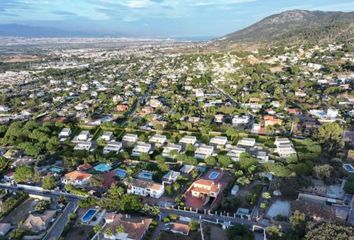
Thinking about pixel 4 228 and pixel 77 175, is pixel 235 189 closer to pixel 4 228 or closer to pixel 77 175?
pixel 77 175

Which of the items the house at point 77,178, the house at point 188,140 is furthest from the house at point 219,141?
the house at point 77,178

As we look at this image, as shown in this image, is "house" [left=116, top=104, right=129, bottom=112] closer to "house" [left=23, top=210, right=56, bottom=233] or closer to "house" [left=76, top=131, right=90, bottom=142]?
"house" [left=76, top=131, right=90, bottom=142]

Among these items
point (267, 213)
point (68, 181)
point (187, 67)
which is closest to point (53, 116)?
point (68, 181)

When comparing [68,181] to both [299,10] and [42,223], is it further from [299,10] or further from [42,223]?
[299,10]

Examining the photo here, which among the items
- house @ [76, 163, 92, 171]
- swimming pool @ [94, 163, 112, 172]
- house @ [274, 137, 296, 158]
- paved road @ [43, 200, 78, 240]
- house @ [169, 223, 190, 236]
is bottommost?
paved road @ [43, 200, 78, 240]

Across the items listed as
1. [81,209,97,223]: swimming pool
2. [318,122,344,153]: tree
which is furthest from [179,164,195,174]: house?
[318,122,344,153]: tree

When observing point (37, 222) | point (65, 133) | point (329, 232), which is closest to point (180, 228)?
point (329, 232)
